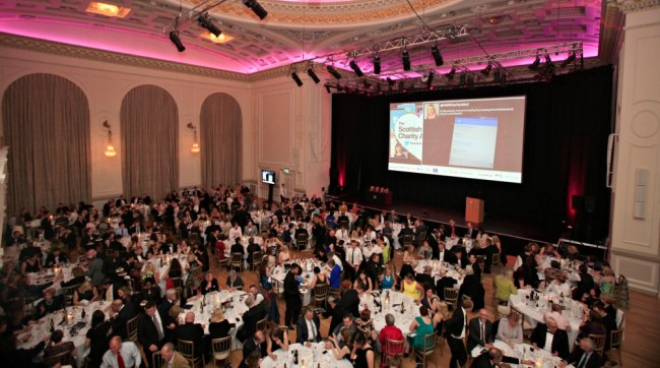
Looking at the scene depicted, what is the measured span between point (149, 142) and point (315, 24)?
28.4 ft

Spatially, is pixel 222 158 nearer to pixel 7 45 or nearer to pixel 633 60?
pixel 7 45

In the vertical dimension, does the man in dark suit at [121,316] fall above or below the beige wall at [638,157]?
below

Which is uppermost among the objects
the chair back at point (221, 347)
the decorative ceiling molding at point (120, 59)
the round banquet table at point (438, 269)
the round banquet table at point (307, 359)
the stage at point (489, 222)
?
the decorative ceiling molding at point (120, 59)

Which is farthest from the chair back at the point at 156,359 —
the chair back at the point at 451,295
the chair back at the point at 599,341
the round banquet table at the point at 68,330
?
the chair back at the point at 599,341

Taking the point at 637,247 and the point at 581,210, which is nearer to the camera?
the point at 637,247

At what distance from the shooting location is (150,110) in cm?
1572

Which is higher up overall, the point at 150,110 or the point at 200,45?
the point at 200,45

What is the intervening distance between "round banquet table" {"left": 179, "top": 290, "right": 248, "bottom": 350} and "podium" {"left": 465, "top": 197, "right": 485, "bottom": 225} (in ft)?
31.9

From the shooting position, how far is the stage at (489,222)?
11.9 meters

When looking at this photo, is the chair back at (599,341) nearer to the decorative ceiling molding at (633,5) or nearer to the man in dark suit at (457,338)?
the man in dark suit at (457,338)

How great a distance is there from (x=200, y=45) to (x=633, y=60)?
49.2 feet

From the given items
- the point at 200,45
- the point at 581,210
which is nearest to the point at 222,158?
the point at 200,45

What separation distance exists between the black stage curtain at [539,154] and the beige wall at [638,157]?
283 cm

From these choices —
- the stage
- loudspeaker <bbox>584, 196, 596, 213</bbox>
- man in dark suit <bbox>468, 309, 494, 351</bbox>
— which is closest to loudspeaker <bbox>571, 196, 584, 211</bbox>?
loudspeaker <bbox>584, 196, 596, 213</bbox>
